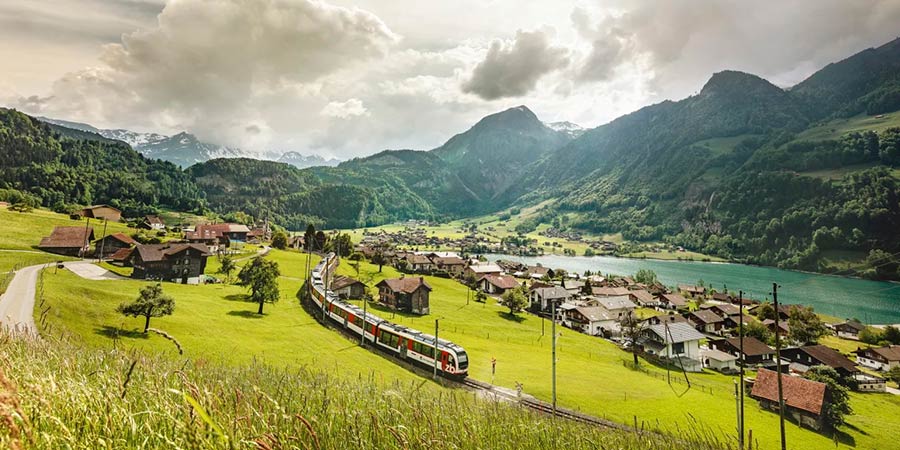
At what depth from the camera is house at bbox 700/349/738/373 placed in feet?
184

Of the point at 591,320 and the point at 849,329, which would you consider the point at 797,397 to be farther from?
the point at 849,329

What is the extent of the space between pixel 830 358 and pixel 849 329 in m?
37.9

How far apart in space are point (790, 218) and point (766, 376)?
202082mm

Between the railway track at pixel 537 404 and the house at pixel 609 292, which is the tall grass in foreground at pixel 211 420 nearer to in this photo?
the railway track at pixel 537 404

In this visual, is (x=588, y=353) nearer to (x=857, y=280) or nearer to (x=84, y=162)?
(x=857, y=280)

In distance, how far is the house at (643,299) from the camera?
3514 inches

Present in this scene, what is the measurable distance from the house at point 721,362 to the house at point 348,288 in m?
51.1

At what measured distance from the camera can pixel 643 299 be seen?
9025cm

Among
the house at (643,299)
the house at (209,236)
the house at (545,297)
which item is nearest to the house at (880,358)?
the house at (643,299)

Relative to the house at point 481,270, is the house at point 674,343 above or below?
below

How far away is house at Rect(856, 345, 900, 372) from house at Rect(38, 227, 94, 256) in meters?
112

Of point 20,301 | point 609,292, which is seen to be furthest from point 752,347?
point 20,301

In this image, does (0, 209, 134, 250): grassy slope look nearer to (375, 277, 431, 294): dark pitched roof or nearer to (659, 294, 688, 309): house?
(375, 277, 431, 294): dark pitched roof

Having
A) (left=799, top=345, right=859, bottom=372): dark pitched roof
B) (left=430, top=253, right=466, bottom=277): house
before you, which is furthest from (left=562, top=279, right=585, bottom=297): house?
(left=799, top=345, right=859, bottom=372): dark pitched roof
